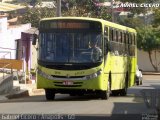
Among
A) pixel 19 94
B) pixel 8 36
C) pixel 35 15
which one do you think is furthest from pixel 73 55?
pixel 35 15

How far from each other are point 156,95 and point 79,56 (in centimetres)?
798

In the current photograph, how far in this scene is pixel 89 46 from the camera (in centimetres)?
2205

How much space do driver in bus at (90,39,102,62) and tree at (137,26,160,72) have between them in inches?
1693

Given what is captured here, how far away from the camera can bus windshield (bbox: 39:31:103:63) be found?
861 inches

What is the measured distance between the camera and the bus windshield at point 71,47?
2188cm

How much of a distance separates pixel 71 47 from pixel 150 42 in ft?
145

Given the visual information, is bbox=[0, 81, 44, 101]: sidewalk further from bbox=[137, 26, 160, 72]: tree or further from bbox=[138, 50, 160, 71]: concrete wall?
bbox=[138, 50, 160, 71]: concrete wall

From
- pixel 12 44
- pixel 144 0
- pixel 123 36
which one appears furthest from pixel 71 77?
pixel 144 0

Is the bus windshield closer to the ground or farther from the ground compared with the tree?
farther from the ground

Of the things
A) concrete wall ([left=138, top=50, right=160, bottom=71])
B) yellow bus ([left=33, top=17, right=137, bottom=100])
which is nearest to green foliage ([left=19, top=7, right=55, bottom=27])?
concrete wall ([left=138, top=50, right=160, bottom=71])

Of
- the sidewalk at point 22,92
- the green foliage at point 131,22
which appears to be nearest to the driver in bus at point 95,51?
the sidewalk at point 22,92

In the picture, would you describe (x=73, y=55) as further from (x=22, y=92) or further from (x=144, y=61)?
(x=144, y=61)

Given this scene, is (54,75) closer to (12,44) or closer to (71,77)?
(71,77)

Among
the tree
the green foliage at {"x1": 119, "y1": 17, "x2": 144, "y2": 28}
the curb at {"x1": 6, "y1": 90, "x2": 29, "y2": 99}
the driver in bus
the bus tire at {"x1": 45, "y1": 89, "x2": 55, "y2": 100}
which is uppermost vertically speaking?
the driver in bus
